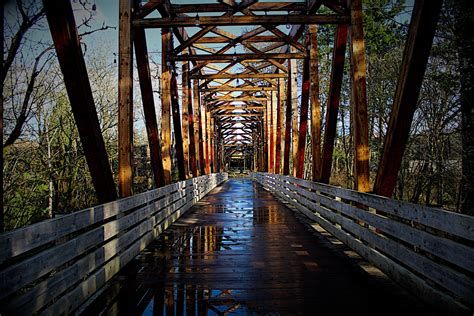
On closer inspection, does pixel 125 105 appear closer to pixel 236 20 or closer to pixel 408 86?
pixel 236 20

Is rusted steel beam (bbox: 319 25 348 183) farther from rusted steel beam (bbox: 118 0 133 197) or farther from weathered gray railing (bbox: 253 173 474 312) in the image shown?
rusted steel beam (bbox: 118 0 133 197)

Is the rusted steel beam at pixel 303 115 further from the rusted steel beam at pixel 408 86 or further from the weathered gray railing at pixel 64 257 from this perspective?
the weathered gray railing at pixel 64 257

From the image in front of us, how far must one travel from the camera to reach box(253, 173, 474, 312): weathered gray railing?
2.42 metres

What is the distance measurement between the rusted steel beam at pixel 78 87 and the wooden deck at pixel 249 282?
1195 mm

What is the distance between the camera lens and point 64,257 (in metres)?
2.69

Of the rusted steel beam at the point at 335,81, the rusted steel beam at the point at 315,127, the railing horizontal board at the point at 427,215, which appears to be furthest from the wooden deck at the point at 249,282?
the rusted steel beam at the point at 315,127

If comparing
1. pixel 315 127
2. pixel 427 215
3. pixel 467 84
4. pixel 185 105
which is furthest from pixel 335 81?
pixel 185 105

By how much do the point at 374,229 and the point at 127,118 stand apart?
420 cm

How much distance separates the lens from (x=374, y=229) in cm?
422

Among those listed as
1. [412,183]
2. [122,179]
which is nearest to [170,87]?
[122,179]

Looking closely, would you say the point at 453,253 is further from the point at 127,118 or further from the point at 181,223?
the point at 181,223

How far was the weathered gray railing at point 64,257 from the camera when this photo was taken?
2.08 meters

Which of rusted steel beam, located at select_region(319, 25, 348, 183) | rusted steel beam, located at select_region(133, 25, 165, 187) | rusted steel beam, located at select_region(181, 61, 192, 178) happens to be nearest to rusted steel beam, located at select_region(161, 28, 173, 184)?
rusted steel beam, located at select_region(133, 25, 165, 187)

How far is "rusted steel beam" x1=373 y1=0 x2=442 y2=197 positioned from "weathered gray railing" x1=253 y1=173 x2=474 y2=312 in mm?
403
